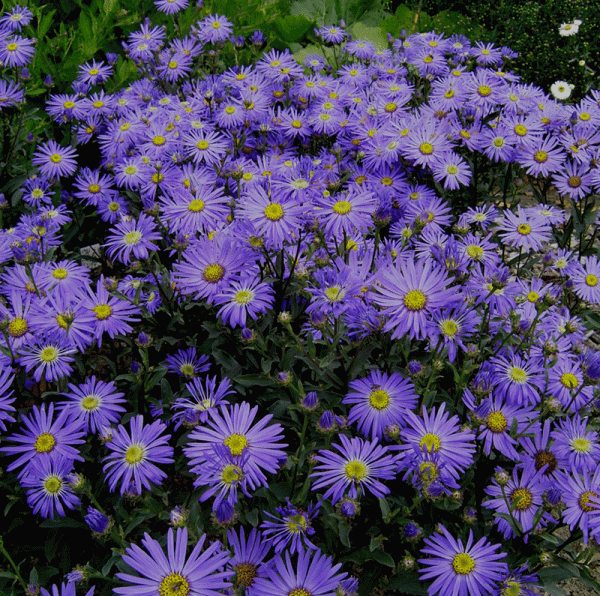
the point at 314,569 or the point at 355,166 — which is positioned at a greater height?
the point at 355,166

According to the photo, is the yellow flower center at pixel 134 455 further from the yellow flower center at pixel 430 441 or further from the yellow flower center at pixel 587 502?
the yellow flower center at pixel 587 502

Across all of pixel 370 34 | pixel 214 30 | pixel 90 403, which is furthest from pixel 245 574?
pixel 370 34

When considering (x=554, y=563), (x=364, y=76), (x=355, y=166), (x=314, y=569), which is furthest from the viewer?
(x=364, y=76)

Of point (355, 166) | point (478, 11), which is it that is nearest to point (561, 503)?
point (355, 166)

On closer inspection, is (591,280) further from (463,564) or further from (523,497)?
(463,564)

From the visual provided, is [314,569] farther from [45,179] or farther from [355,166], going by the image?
[45,179]

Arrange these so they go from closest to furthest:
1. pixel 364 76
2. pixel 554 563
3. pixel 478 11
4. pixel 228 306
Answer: pixel 554 563
pixel 228 306
pixel 364 76
pixel 478 11

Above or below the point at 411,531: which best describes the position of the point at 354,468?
above
